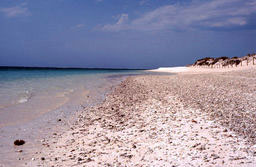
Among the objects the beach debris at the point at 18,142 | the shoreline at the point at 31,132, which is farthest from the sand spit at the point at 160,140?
the beach debris at the point at 18,142

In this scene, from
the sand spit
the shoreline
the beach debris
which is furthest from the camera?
the beach debris

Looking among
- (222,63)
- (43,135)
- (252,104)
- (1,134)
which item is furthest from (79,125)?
(222,63)

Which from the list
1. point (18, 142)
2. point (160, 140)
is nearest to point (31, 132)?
point (18, 142)

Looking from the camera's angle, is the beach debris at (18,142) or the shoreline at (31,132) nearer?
the shoreline at (31,132)

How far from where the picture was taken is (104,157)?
14.9 feet

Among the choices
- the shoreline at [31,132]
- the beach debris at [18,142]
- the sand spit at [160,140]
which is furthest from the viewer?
the beach debris at [18,142]

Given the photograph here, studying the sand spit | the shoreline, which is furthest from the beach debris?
the sand spit

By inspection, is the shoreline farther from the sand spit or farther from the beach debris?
the sand spit

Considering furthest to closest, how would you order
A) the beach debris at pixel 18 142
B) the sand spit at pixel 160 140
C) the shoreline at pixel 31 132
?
the beach debris at pixel 18 142
the shoreline at pixel 31 132
the sand spit at pixel 160 140

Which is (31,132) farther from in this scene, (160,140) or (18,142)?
(160,140)

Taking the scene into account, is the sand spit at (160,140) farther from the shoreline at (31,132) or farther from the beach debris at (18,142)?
the beach debris at (18,142)

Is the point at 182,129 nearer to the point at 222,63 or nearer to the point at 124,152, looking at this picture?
the point at 124,152

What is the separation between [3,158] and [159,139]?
3648 millimetres

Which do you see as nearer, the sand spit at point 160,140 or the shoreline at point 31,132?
the sand spit at point 160,140
